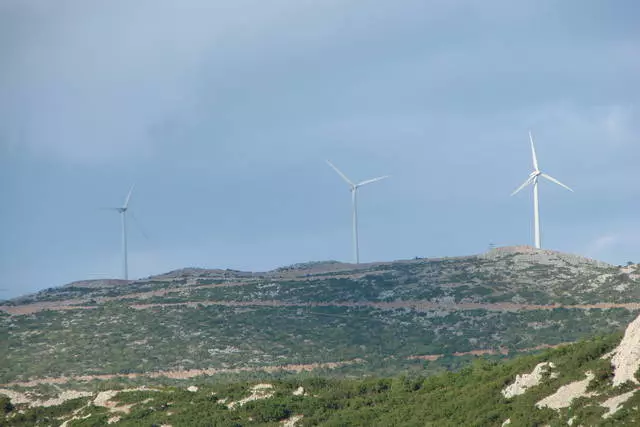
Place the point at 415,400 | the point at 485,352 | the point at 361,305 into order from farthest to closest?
the point at 361,305, the point at 485,352, the point at 415,400

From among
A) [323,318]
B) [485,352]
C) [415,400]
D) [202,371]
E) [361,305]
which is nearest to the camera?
[415,400]

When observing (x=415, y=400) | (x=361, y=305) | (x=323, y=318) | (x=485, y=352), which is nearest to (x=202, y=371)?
(x=485, y=352)

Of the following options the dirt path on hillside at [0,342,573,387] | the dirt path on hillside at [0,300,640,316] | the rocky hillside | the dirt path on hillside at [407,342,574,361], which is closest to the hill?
the dirt path on hillside at [0,342,573,387]

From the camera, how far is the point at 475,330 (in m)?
123

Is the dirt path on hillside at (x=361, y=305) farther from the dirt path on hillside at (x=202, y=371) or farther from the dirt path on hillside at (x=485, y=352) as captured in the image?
the dirt path on hillside at (x=202, y=371)

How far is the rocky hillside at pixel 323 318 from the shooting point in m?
112

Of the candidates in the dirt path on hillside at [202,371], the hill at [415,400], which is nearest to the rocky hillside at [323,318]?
the dirt path on hillside at [202,371]

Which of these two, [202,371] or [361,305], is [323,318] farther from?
[202,371]

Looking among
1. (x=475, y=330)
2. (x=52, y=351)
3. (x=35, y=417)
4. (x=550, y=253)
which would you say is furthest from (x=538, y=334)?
(x=35, y=417)

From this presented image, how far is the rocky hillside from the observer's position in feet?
367

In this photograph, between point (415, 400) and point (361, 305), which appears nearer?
point (415, 400)

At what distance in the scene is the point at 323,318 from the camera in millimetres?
134000

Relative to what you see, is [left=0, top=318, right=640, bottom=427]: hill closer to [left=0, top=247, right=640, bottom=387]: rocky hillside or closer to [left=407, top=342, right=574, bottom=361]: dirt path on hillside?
[left=0, top=247, right=640, bottom=387]: rocky hillside

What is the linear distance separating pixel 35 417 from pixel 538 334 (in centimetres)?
6320
